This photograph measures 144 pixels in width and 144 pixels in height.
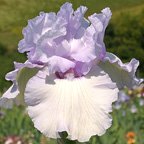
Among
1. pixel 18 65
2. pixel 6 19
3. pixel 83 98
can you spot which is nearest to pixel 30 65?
pixel 18 65

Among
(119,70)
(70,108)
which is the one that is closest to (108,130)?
(119,70)

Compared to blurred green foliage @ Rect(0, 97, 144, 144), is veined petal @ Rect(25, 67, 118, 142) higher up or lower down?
lower down

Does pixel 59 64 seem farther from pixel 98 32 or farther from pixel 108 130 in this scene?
pixel 108 130

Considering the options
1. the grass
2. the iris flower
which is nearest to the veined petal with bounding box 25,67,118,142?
the iris flower

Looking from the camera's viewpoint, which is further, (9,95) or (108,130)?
(108,130)

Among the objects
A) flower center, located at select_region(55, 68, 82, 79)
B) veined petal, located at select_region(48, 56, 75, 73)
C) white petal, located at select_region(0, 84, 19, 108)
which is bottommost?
white petal, located at select_region(0, 84, 19, 108)

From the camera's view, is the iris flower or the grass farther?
the grass

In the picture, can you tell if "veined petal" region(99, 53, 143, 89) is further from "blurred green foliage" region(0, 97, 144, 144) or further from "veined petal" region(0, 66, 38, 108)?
"blurred green foliage" region(0, 97, 144, 144)
